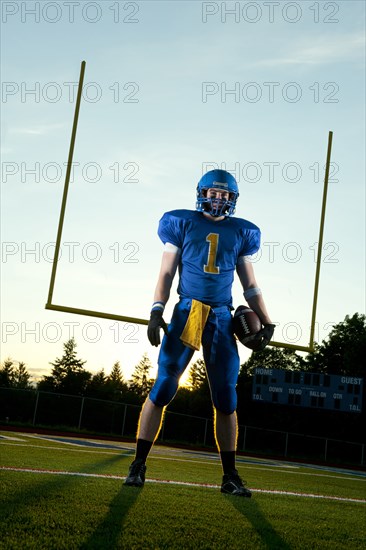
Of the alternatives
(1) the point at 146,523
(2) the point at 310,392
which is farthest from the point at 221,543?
(2) the point at 310,392

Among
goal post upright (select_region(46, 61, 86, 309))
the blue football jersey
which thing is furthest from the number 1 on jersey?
goal post upright (select_region(46, 61, 86, 309))

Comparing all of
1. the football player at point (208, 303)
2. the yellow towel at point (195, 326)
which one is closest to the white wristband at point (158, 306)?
the football player at point (208, 303)

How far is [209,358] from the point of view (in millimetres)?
3389

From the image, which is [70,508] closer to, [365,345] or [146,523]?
[146,523]

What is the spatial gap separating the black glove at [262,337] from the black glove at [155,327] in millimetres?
463

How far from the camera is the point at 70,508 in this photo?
2773 millimetres

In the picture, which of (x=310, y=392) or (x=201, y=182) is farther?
(x=310, y=392)

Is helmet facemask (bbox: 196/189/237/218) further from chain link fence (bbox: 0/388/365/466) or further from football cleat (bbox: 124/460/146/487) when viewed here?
chain link fence (bbox: 0/388/365/466)

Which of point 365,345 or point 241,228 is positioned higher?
point 365,345

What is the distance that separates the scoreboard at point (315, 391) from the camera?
84.7 ft

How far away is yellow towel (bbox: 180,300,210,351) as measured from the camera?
3291 mm

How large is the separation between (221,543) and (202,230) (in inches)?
61.8

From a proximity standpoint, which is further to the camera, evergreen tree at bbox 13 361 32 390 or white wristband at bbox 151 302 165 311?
evergreen tree at bbox 13 361 32 390

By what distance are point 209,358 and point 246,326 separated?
0.80 feet
